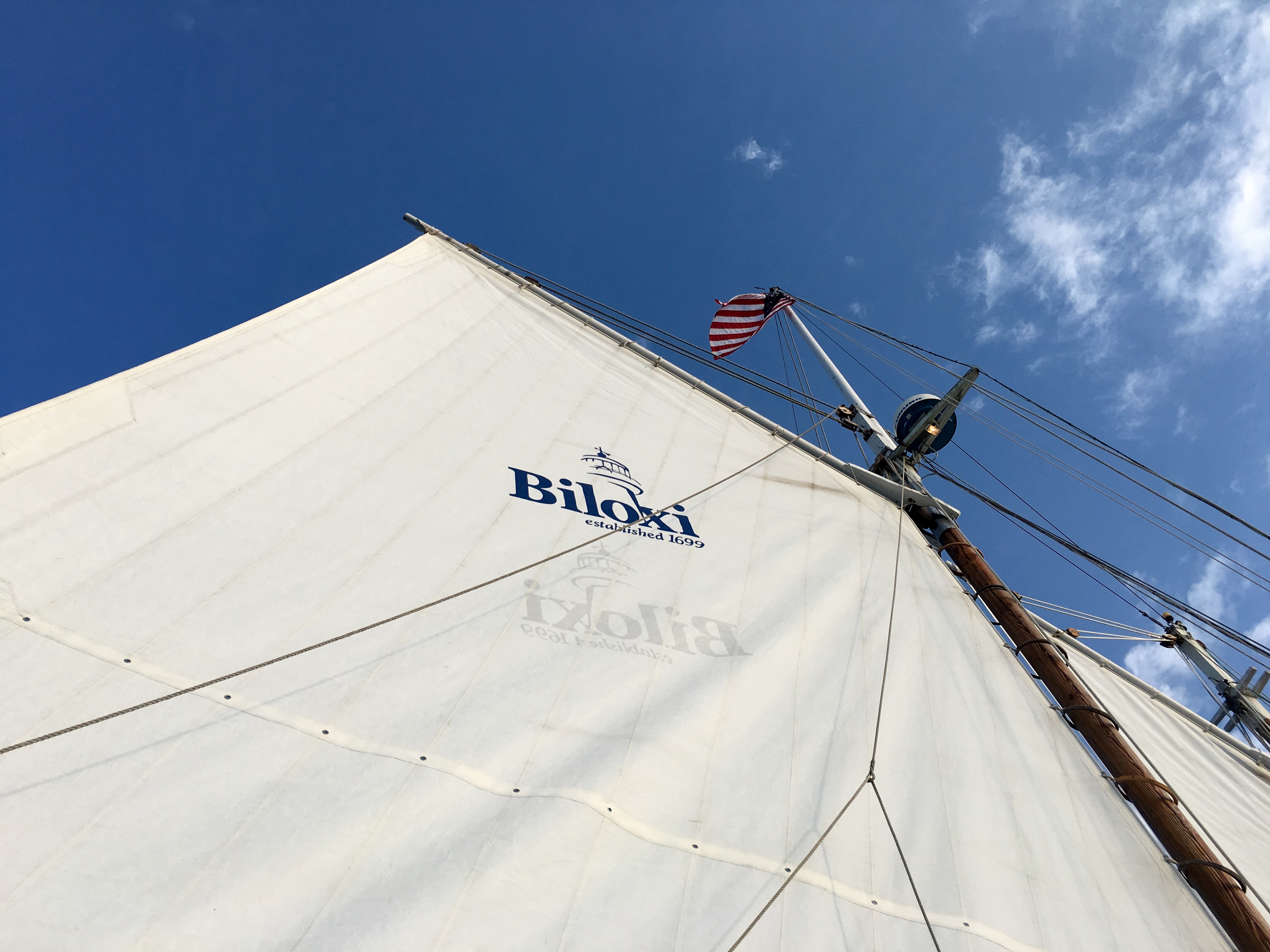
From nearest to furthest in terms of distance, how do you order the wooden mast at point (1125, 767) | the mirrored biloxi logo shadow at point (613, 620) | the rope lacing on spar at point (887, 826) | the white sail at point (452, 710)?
the white sail at point (452, 710) → the rope lacing on spar at point (887, 826) → the wooden mast at point (1125, 767) → the mirrored biloxi logo shadow at point (613, 620)

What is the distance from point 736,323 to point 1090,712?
25.1 ft

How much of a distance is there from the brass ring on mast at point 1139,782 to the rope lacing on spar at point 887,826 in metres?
1.69

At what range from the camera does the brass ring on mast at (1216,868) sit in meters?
3.94

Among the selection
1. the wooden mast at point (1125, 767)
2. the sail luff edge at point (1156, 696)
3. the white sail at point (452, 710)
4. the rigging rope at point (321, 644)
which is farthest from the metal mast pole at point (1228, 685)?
the rigging rope at point (321, 644)

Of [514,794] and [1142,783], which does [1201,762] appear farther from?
[514,794]

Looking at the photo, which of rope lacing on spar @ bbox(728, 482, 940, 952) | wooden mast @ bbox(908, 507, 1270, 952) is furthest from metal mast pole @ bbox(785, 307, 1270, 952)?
rope lacing on spar @ bbox(728, 482, 940, 952)

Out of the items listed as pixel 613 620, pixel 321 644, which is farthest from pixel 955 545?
pixel 321 644

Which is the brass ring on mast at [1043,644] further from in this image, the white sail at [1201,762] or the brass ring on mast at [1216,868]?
the brass ring on mast at [1216,868]

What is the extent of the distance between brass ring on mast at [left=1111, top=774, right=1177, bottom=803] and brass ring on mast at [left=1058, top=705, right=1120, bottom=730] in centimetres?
47

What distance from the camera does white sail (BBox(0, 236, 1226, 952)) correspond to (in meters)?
2.57

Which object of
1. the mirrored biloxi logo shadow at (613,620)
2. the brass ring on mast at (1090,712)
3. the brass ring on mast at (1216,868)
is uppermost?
the brass ring on mast at (1090,712)

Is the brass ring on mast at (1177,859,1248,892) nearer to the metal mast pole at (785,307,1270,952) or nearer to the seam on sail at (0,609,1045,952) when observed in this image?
the metal mast pole at (785,307,1270,952)

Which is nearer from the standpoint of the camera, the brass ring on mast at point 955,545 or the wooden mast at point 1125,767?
the wooden mast at point 1125,767

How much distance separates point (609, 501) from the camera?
5.65 meters
